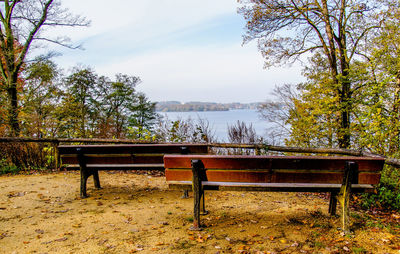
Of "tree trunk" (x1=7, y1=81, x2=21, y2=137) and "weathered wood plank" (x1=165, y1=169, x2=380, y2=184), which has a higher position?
"tree trunk" (x1=7, y1=81, x2=21, y2=137)

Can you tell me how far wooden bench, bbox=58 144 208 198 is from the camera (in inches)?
189

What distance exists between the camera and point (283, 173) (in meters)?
3.29

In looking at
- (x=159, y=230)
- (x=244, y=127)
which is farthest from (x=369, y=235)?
(x=244, y=127)

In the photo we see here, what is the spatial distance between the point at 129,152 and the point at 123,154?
0.36ft

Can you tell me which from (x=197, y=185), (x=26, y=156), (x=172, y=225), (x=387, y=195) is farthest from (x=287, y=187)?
(x=26, y=156)

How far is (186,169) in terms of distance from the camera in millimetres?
3453

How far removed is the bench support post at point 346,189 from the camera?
3.14 meters

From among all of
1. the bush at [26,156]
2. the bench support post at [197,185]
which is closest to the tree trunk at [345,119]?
the bench support post at [197,185]

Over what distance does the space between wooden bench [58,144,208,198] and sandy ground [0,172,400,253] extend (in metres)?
0.59

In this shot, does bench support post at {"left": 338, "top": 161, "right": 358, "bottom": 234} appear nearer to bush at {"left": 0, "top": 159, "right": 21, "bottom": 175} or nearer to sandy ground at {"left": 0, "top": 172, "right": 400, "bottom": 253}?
sandy ground at {"left": 0, "top": 172, "right": 400, "bottom": 253}

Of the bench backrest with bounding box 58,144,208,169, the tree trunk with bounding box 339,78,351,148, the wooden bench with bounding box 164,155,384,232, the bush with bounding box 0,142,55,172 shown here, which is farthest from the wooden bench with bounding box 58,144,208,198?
the tree trunk with bounding box 339,78,351,148

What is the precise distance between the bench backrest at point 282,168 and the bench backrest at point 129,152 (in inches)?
55.0

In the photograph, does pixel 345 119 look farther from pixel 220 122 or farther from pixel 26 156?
pixel 220 122

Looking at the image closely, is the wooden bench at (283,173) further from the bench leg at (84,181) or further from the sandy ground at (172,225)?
the bench leg at (84,181)
